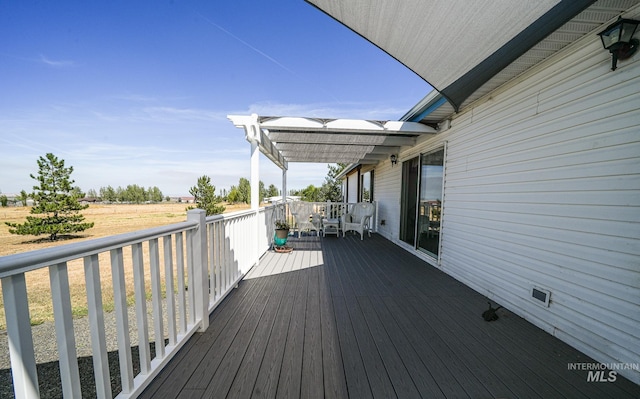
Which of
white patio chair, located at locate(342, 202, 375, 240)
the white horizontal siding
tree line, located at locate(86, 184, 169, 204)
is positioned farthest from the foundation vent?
tree line, located at locate(86, 184, 169, 204)

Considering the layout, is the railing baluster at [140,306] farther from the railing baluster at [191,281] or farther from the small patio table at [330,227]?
the small patio table at [330,227]

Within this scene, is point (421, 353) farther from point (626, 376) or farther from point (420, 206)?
point (420, 206)

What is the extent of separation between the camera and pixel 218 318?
2.35m

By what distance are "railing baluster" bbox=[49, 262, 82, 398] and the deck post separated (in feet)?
3.17

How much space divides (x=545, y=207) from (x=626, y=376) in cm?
127

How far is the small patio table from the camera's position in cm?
684

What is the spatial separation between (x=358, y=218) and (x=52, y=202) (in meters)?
19.3

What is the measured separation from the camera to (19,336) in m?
0.83

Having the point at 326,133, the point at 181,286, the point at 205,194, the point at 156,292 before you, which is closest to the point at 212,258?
the point at 181,286

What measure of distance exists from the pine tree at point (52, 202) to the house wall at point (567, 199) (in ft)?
70.9

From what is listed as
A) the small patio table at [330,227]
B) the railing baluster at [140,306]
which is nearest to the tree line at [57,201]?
the small patio table at [330,227]

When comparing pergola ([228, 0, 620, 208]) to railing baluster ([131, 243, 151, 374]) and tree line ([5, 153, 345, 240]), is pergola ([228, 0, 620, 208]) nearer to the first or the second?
railing baluster ([131, 243, 151, 374])

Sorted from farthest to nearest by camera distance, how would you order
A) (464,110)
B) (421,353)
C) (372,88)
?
(372,88), (464,110), (421,353)

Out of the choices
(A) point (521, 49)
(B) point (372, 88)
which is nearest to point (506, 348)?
(A) point (521, 49)
